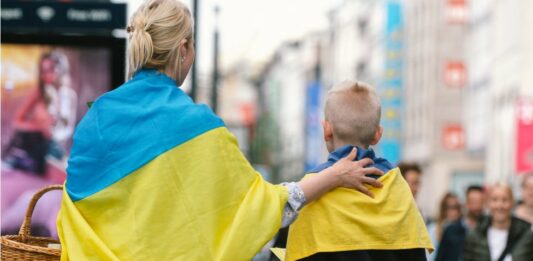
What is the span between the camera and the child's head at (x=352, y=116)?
5762 millimetres

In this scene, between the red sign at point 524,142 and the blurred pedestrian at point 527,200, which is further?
the red sign at point 524,142

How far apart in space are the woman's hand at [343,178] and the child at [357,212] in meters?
0.05

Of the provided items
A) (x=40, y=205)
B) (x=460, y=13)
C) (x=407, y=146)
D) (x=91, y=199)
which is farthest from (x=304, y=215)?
(x=407, y=146)

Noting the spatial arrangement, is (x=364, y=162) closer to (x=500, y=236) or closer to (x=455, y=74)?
(x=500, y=236)

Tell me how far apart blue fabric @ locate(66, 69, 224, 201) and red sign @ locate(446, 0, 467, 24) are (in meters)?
68.1

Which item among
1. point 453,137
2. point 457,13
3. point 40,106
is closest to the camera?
point 40,106

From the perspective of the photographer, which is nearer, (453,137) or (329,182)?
(329,182)

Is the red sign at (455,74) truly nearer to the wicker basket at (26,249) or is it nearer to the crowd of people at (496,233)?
the crowd of people at (496,233)

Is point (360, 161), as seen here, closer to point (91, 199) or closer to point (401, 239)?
point (401, 239)

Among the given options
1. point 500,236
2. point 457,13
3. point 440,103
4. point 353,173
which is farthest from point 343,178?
point 440,103

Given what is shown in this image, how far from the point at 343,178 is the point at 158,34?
866 mm

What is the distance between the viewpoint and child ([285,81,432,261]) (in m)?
5.59

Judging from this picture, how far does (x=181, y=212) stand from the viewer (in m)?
5.04

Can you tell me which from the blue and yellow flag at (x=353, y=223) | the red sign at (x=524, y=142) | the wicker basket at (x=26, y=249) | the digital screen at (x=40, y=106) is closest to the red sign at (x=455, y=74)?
the red sign at (x=524, y=142)
